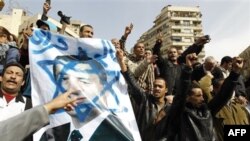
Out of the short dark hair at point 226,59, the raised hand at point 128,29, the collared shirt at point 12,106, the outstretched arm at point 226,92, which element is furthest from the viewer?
the short dark hair at point 226,59

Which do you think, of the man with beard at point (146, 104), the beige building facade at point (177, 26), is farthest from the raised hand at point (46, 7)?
the beige building facade at point (177, 26)

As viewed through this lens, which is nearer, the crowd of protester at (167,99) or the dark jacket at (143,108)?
the crowd of protester at (167,99)

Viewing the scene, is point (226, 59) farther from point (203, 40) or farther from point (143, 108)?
point (143, 108)

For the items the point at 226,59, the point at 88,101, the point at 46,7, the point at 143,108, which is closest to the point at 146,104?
the point at 143,108

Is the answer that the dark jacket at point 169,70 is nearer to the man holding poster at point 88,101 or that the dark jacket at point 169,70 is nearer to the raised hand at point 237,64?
the raised hand at point 237,64

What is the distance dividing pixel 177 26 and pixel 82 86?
274 ft

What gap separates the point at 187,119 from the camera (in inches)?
168

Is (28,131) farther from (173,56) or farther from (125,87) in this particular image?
(173,56)

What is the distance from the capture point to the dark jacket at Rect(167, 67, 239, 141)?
4074 mm

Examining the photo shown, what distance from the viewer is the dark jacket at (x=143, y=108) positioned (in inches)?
170

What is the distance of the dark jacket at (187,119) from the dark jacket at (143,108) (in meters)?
0.20

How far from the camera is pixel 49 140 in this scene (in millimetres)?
3293

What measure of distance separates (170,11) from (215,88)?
82.1 meters

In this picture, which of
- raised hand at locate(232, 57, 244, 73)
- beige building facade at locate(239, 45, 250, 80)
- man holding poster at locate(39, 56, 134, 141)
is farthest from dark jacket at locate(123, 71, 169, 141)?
beige building facade at locate(239, 45, 250, 80)
